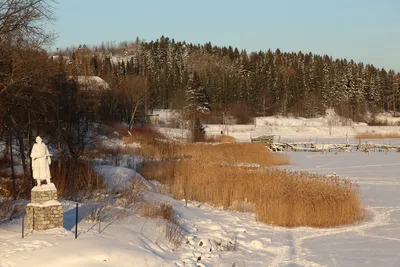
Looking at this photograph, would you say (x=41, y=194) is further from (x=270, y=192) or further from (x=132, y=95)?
(x=132, y=95)

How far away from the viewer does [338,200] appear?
13633 mm

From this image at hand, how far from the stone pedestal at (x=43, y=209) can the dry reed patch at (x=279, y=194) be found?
6.31 metres

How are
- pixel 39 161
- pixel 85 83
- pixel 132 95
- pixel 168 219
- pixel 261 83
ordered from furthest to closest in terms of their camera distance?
1. pixel 261 83
2. pixel 132 95
3. pixel 85 83
4. pixel 168 219
5. pixel 39 161

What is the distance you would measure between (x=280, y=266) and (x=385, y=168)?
1887 cm

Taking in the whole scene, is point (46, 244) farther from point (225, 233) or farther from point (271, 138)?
point (271, 138)

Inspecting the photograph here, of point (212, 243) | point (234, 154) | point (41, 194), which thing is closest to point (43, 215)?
point (41, 194)

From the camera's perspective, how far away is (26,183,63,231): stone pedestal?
8562 millimetres

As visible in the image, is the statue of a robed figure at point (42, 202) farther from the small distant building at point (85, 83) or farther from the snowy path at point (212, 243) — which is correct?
the small distant building at point (85, 83)

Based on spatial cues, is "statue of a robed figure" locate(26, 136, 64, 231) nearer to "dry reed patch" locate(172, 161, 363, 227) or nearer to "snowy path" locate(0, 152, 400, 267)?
"snowy path" locate(0, 152, 400, 267)

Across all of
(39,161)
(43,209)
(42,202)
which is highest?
(39,161)

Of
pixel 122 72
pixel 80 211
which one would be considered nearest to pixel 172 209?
pixel 80 211

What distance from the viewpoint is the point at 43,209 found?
855cm

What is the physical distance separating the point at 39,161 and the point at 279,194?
767 cm

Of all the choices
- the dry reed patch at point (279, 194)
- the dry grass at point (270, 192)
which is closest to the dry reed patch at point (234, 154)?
the dry grass at point (270, 192)
